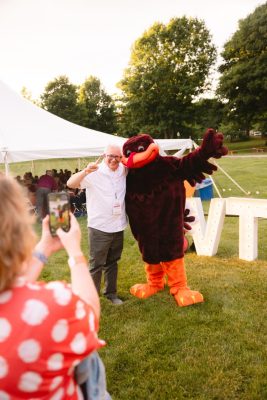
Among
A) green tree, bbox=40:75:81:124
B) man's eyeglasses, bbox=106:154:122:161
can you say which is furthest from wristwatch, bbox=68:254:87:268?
green tree, bbox=40:75:81:124

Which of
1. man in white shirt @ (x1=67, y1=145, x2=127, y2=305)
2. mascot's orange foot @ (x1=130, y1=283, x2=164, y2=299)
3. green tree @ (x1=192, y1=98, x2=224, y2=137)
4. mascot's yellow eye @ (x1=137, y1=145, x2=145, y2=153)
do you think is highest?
green tree @ (x1=192, y1=98, x2=224, y2=137)

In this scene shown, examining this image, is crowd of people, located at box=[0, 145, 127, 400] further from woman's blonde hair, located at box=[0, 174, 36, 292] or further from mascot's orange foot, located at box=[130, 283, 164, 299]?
mascot's orange foot, located at box=[130, 283, 164, 299]

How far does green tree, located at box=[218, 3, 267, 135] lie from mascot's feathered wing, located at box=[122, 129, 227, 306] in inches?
1234

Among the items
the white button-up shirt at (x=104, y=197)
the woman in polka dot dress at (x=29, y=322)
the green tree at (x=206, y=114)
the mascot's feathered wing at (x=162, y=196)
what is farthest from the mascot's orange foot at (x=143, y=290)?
the green tree at (x=206, y=114)

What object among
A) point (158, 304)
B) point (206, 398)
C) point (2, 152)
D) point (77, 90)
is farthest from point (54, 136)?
point (77, 90)

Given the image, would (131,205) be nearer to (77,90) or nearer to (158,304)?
(158,304)

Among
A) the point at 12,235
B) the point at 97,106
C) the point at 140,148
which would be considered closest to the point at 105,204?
the point at 140,148

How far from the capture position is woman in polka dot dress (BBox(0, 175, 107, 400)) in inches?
39.7

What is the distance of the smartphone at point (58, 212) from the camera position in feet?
4.50

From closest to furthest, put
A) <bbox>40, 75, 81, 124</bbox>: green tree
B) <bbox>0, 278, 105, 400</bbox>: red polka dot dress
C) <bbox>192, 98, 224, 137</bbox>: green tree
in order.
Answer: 1. <bbox>0, 278, 105, 400</bbox>: red polka dot dress
2. <bbox>192, 98, 224, 137</bbox>: green tree
3. <bbox>40, 75, 81, 124</bbox>: green tree

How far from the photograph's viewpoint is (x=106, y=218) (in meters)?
3.84

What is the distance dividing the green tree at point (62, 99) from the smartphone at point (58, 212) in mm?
40366

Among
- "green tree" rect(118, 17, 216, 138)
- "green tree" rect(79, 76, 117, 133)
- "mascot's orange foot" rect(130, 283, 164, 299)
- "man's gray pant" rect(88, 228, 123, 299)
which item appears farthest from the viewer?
"green tree" rect(79, 76, 117, 133)

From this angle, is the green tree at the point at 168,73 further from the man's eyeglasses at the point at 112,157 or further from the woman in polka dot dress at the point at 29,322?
the woman in polka dot dress at the point at 29,322
